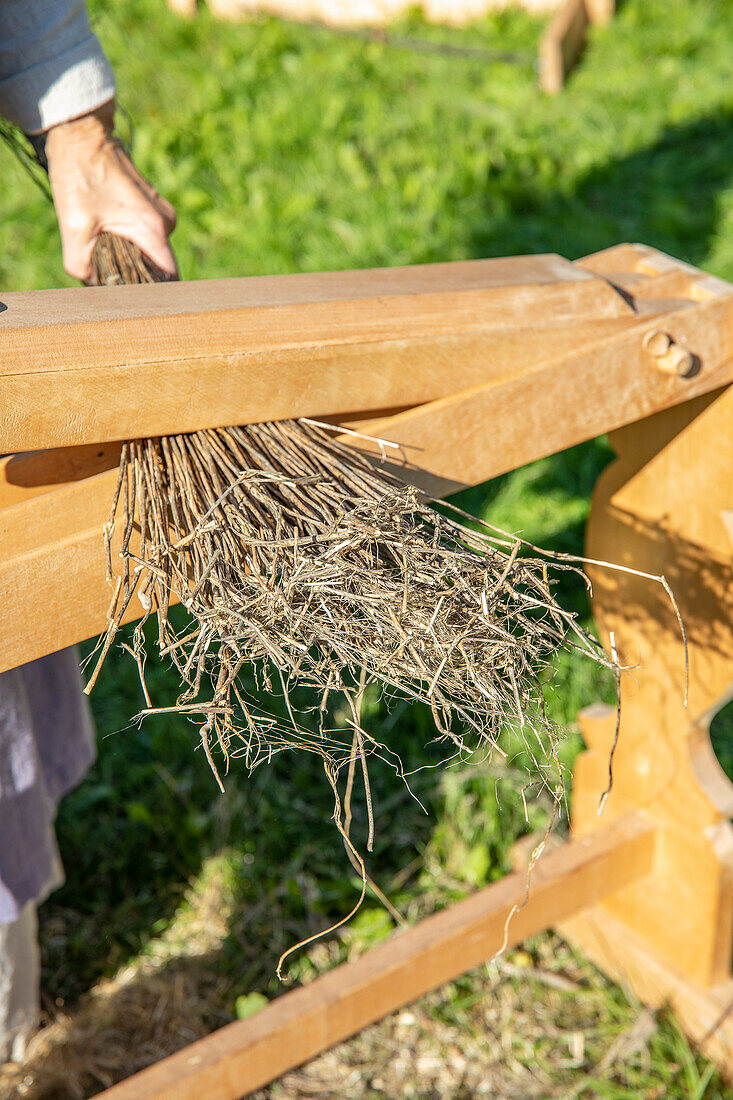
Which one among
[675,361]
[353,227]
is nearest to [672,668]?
[675,361]

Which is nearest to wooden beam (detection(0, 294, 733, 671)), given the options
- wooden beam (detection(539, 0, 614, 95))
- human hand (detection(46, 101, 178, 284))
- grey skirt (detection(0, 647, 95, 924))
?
grey skirt (detection(0, 647, 95, 924))

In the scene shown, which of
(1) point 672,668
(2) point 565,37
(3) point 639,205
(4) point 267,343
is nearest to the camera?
(4) point 267,343

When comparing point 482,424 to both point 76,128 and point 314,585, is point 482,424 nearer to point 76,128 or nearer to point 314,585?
point 314,585

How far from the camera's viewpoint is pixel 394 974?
1504 millimetres

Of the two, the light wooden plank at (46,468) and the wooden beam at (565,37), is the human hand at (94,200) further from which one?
the wooden beam at (565,37)

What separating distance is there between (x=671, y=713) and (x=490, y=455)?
0.65m

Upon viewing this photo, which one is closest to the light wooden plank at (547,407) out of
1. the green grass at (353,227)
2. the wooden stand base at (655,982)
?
the green grass at (353,227)

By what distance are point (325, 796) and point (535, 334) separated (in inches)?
52.1

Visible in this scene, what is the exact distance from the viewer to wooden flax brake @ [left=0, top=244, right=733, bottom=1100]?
0.90m

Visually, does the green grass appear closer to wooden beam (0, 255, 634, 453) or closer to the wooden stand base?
the wooden stand base

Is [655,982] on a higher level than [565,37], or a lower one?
lower

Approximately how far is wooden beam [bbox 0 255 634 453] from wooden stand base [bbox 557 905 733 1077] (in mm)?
1123

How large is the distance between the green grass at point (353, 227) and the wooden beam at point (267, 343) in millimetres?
865

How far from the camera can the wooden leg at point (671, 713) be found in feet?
4.44
